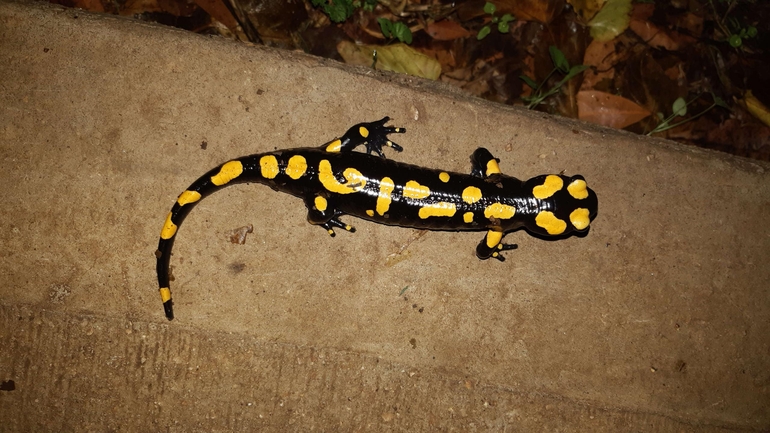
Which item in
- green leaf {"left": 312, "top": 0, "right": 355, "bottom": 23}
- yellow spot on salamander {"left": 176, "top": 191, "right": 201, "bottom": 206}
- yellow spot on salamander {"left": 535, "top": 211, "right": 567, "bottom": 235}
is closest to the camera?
yellow spot on salamander {"left": 176, "top": 191, "right": 201, "bottom": 206}

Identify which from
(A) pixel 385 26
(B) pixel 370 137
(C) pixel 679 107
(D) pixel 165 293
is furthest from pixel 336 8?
(C) pixel 679 107

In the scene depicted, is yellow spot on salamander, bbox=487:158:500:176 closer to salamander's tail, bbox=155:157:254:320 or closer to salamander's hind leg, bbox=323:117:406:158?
salamander's hind leg, bbox=323:117:406:158

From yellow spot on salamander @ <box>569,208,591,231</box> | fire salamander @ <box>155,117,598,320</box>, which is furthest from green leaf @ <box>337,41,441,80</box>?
yellow spot on salamander @ <box>569,208,591,231</box>

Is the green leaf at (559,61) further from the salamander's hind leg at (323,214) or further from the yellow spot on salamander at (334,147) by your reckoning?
the salamander's hind leg at (323,214)

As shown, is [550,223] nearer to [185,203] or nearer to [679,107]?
[679,107]

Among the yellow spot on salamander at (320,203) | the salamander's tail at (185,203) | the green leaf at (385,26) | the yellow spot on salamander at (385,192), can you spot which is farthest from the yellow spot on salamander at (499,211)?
the green leaf at (385,26)

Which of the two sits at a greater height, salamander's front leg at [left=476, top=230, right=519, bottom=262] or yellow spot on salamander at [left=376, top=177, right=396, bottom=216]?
yellow spot on salamander at [left=376, top=177, right=396, bottom=216]

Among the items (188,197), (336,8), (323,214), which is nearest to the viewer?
(188,197)
